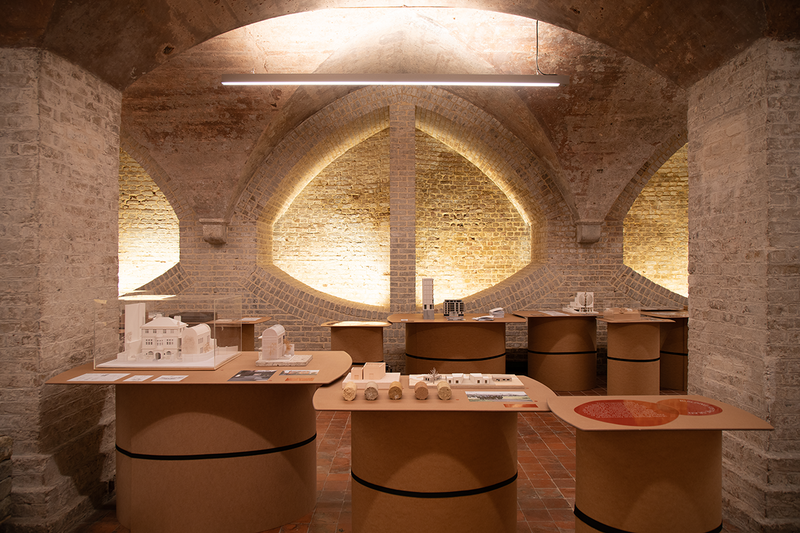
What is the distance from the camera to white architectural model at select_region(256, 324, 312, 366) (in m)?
3.45

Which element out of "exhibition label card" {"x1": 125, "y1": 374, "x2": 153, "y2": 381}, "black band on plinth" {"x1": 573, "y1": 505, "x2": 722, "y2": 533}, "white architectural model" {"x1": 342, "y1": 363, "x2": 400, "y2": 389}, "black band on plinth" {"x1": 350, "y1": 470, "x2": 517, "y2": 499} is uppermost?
"white architectural model" {"x1": 342, "y1": 363, "x2": 400, "y2": 389}

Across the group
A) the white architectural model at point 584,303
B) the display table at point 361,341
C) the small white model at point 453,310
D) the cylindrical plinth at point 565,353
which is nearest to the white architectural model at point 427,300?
the small white model at point 453,310

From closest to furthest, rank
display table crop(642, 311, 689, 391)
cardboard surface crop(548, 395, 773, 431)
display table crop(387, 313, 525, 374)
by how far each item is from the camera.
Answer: cardboard surface crop(548, 395, 773, 431), display table crop(387, 313, 525, 374), display table crop(642, 311, 689, 391)

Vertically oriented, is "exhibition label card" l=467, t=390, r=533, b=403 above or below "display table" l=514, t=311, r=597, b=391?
above

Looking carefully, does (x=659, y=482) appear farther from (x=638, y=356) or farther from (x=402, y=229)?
(x=402, y=229)

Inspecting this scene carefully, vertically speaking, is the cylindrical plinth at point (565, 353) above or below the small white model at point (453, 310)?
below

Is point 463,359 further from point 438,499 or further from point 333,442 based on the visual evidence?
point 438,499

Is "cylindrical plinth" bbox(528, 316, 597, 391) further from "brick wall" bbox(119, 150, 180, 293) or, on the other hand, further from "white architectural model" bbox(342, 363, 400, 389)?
"brick wall" bbox(119, 150, 180, 293)

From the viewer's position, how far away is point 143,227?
9711 mm

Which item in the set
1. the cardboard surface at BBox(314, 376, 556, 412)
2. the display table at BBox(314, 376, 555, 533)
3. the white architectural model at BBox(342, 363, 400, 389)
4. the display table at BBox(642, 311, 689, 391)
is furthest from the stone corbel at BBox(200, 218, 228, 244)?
the display table at BBox(642, 311, 689, 391)

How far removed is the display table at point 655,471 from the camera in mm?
2287

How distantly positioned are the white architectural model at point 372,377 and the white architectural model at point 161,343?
1.20 meters

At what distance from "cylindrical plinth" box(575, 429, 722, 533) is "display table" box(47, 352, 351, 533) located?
1.77 meters

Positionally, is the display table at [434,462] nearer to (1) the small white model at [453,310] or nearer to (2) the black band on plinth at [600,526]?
(2) the black band on plinth at [600,526]
